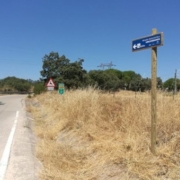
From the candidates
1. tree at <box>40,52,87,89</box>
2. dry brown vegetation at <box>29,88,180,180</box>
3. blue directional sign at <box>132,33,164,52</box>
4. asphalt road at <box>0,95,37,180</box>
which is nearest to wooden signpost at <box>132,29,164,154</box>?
blue directional sign at <box>132,33,164,52</box>

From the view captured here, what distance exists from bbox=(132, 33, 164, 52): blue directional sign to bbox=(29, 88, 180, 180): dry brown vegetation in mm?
1856

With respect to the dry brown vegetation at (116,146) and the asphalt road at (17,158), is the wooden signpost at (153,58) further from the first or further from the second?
the asphalt road at (17,158)

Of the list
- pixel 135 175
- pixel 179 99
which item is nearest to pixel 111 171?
pixel 135 175

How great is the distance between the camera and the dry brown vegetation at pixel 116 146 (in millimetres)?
4328

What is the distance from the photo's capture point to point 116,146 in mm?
5367

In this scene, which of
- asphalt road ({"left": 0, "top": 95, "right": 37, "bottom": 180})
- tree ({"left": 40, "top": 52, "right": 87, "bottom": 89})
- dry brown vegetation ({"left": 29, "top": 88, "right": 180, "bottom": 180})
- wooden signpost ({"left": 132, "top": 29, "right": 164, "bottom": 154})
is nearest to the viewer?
dry brown vegetation ({"left": 29, "top": 88, "right": 180, "bottom": 180})

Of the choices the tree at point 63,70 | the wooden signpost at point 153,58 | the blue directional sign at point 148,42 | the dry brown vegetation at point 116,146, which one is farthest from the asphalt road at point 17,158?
the tree at point 63,70

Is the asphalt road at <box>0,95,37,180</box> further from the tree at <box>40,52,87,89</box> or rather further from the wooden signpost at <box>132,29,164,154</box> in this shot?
the tree at <box>40,52,87,89</box>

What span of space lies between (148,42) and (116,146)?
228 centimetres

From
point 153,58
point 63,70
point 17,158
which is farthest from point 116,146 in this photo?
point 63,70

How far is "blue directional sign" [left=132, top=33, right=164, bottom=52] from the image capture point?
4.61 m

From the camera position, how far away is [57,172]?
4.51 m

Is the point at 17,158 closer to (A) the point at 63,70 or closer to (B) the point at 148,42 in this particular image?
(B) the point at 148,42

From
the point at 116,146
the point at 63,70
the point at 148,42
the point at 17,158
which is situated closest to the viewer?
the point at 148,42
